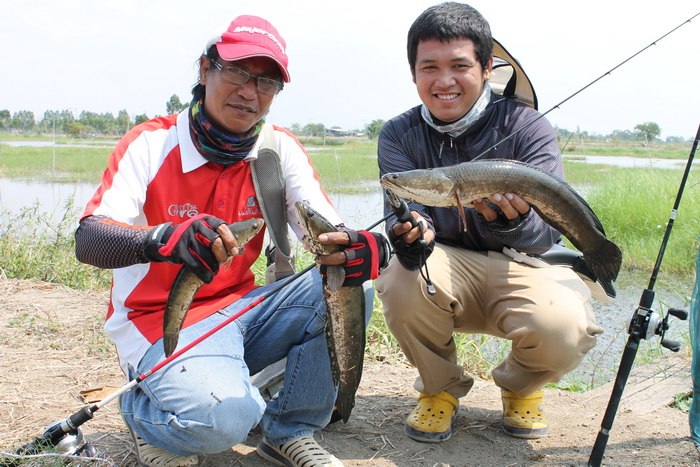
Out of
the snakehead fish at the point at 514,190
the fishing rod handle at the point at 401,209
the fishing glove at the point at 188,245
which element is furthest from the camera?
Result: the snakehead fish at the point at 514,190

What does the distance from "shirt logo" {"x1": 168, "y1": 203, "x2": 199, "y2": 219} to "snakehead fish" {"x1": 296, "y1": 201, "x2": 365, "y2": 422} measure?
62cm

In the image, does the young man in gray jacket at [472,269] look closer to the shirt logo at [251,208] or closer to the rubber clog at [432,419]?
the rubber clog at [432,419]

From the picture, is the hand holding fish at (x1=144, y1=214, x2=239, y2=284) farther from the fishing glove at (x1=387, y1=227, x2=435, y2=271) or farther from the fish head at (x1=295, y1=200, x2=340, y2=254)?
the fishing glove at (x1=387, y1=227, x2=435, y2=271)

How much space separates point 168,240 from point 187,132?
2.62ft

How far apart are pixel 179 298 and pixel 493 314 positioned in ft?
5.60

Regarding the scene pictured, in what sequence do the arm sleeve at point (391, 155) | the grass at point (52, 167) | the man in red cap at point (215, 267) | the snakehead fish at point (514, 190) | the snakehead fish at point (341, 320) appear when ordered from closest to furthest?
the man in red cap at point (215, 267) < the snakehead fish at point (341, 320) < the snakehead fish at point (514, 190) < the arm sleeve at point (391, 155) < the grass at point (52, 167)

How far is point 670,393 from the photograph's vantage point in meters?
3.64

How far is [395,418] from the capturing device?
11.6 feet

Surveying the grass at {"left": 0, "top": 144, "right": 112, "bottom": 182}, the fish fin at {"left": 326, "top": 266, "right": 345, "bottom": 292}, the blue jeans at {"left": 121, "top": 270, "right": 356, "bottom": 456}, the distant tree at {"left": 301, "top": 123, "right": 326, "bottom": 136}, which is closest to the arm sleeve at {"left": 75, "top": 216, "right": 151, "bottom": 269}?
the blue jeans at {"left": 121, "top": 270, "right": 356, "bottom": 456}

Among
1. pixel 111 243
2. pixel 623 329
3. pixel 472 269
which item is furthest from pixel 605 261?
pixel 623 329

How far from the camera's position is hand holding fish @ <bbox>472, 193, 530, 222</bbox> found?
2936mm

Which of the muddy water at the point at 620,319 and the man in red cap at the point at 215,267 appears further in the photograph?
the muddy water at the point at 620,319

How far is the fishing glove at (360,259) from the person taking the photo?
2.64 m

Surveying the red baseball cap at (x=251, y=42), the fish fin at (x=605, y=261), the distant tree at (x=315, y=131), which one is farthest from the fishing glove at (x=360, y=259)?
the distant tree at (x=315, y=131)
